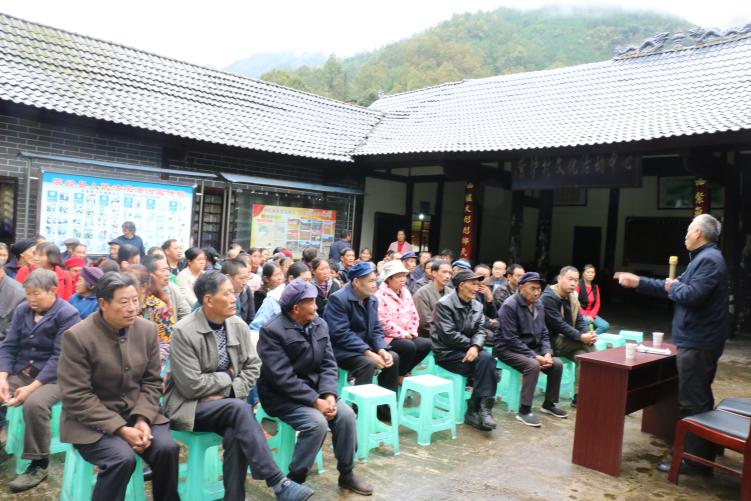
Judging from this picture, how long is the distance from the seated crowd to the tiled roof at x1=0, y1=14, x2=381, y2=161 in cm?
462

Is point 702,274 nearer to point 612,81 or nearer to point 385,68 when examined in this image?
point 612,81

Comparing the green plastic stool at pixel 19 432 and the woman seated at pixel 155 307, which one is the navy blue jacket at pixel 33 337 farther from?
the woman seated at pixel 155 307

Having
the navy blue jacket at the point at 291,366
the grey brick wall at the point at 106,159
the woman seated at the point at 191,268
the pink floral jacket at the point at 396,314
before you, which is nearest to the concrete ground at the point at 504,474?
the navy blue jacket at the point at 291,366

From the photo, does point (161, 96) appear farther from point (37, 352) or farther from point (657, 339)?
point (657, 339)

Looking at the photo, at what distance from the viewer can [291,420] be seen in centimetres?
353

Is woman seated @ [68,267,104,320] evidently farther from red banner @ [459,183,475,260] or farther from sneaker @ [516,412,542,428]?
red banner @ [459,183,475,260]

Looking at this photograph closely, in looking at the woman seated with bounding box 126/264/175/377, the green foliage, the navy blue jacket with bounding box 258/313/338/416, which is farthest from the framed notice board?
the green foliage

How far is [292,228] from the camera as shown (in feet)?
37.2

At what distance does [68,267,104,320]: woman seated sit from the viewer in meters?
4.15

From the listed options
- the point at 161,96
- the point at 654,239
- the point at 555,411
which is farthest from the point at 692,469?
the point at 654,239

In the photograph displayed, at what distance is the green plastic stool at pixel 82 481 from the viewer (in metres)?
2.98

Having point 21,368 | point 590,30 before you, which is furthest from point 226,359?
point 590,30

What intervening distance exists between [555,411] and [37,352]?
4437mm

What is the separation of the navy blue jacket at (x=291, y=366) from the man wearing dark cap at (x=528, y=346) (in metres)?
2.12
